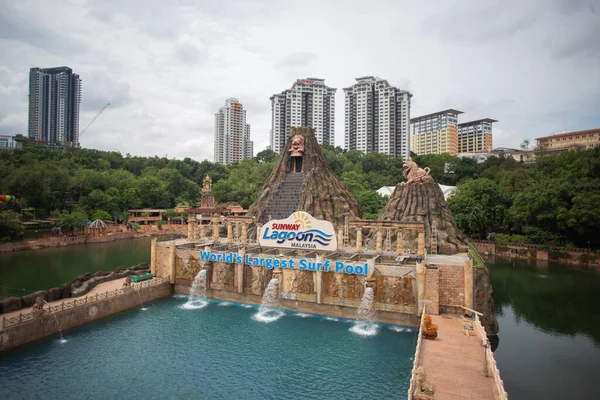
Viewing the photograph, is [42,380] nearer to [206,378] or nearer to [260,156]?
[206,378]

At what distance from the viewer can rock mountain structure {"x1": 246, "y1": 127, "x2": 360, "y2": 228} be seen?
49.8 meters

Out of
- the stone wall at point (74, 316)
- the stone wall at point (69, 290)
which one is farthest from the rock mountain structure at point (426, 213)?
the stone wall at point (69, 290)

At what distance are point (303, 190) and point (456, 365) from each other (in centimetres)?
3429

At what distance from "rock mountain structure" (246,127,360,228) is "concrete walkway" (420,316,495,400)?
90.5 feet

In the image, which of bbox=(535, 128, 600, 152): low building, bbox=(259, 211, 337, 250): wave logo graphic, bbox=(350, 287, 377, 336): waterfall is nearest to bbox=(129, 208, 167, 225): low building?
bbox=(259, 211, 337, 250): wave logo graphic

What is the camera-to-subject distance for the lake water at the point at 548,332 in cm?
2223

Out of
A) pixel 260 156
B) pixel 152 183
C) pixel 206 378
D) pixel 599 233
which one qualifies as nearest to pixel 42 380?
pixel 206 378

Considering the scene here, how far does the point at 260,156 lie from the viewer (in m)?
149

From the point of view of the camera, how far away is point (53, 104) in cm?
14638

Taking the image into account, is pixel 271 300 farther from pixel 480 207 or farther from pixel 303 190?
pixel 480 207

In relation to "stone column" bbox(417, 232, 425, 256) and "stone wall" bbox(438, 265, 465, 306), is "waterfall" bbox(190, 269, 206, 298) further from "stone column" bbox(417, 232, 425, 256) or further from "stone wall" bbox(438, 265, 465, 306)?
"stone wall" bbox(438, 265, 465, 306)

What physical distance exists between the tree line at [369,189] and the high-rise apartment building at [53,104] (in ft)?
120

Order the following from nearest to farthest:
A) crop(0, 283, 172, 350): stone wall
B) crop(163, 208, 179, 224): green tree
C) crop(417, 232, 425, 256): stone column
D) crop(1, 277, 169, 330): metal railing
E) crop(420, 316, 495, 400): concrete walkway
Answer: crop(420, 316, 495, 400): concrete walkway → crop(0, 283, 172, 350): stone wall → crop(1, 277, 169, 330): metal railing → crop(417, 232, 425, 256): stone column → crop(163, 208, 179, 224): green tree

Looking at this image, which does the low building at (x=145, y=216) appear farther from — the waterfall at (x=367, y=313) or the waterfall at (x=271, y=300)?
the waterfall at (x=367, y=313)
